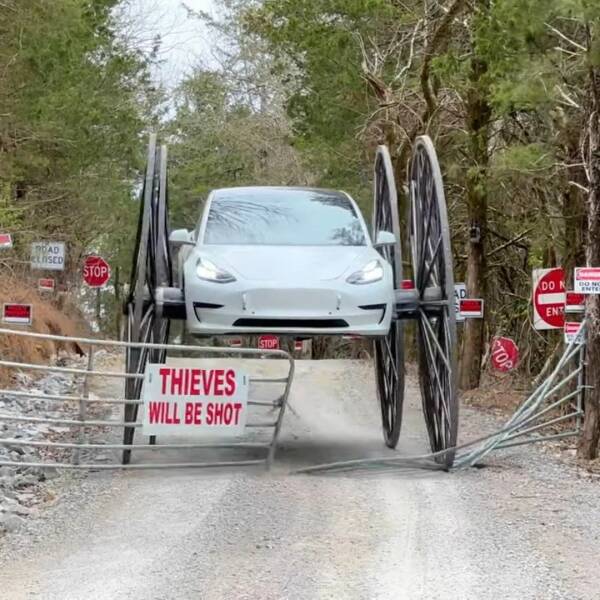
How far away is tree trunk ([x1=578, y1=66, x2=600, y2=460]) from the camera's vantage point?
1098 centimetres

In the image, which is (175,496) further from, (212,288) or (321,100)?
(321,100)

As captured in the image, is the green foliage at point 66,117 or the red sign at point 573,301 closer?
the red sign at point 573,301

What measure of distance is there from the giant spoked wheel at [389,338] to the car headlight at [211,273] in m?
1.88

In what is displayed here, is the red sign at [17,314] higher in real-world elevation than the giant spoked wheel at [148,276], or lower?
lower

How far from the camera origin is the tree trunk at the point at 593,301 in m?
11.0

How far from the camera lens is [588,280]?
10.7 m

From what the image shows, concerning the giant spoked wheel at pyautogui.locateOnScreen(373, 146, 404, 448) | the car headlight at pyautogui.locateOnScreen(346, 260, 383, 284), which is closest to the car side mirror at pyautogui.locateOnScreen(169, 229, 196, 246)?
the car headlight at pyautogui.locateOnScreen(346, 260, 383, 284)

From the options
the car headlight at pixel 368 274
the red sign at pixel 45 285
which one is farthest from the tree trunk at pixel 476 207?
the red sign at pixel 45 285

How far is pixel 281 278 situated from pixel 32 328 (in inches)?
580

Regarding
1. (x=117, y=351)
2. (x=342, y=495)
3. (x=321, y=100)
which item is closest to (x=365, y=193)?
(x=321, y=100)

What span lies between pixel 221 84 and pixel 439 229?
30.4 metres

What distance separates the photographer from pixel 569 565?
258 inches

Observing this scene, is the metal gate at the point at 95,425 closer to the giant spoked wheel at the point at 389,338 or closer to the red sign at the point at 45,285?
the giant spoked wheel at the point at 389,338

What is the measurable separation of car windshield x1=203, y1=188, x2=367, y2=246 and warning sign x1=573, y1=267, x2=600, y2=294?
244 centimetres
